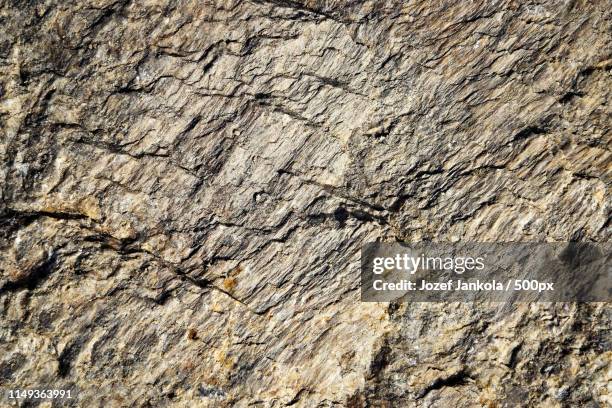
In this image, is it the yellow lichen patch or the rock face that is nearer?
the rock face

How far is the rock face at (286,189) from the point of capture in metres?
12.1

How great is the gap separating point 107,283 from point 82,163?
2.84m

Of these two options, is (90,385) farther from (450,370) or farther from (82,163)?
(450,370)

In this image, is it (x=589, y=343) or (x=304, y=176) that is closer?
(x=589, y=343)

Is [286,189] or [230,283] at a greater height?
[286,189]

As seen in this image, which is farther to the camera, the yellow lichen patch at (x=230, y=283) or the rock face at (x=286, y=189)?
the yellow lichen patch at (x=230, y=283)

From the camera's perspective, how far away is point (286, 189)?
1275 cm

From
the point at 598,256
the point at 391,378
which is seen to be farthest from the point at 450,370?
the point at 598,256

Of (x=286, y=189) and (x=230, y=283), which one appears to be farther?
(x=286, y=189)

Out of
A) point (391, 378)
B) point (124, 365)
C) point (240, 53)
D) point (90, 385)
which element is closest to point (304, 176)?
point (240, 53)

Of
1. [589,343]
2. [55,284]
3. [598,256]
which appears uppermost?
[598,256]

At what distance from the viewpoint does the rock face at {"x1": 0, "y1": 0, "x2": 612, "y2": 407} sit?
12.1 m

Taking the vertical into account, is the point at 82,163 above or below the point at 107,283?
above

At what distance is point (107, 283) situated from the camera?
12.2 metres
